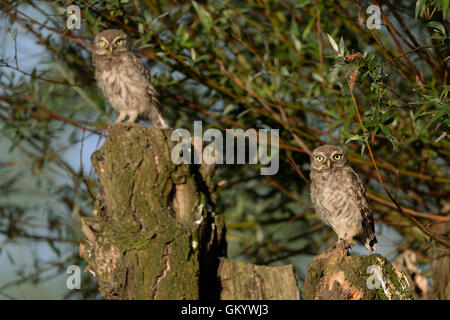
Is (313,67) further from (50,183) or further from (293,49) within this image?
(50,183)

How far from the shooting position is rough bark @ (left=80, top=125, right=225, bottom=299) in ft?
11.9

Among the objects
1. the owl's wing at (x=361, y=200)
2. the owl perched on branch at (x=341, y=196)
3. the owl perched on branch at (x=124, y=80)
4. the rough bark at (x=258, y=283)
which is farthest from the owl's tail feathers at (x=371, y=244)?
the owl perched on branch at (x=124, y=80)

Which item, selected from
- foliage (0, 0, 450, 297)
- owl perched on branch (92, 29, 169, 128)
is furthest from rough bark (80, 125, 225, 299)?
owl perched on branch (92, 29, 169, 128)

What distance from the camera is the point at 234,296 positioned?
3916 mm

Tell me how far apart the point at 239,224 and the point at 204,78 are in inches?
62.9

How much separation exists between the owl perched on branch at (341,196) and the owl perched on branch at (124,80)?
1.56 m

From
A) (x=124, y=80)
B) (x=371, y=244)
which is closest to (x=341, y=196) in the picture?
(x=371, y=244)

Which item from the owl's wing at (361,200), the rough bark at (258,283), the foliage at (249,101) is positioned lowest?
the rough bark at (258,283)

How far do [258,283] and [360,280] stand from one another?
0.93 meters

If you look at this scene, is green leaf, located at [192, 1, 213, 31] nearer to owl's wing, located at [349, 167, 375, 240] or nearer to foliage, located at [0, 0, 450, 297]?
foliage, located at [0, 0, 450, 297]

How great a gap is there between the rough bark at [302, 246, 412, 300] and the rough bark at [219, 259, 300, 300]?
1.88 feet

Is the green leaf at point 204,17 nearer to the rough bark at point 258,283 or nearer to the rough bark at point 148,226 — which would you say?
the rough bark at point 148,226

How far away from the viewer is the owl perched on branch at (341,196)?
14.2ft
